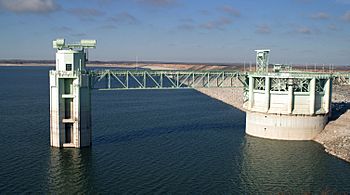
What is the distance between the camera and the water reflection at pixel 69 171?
1549 inches

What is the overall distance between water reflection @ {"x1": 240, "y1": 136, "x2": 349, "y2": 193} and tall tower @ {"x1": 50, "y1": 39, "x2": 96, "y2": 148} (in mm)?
21562

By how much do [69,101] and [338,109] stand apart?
47195mm

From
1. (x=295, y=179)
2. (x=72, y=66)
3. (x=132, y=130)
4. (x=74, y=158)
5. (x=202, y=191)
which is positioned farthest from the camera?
(x=132, y=130)

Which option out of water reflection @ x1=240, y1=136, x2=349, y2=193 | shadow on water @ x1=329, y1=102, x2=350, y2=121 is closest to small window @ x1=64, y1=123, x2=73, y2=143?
water reflection @ x1=240, y1=136, x2=349, y2=193

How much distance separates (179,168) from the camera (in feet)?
150

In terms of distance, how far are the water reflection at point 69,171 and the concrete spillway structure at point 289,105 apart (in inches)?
1078

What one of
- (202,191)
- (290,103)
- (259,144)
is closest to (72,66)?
(202,191)

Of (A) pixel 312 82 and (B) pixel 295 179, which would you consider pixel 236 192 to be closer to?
(B) pixel 295 179

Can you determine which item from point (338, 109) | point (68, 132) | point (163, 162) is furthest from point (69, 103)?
point (338, 109)

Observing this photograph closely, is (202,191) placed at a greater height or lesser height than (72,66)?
lesser

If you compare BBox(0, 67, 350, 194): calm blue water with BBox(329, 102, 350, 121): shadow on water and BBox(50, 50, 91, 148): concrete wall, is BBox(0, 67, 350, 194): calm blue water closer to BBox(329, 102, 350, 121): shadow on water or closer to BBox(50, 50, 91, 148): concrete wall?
BBox(50, 50, 91, 148): concrete wall

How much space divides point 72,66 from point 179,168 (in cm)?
1987

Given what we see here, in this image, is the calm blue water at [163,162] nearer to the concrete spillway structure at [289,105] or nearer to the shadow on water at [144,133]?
the shadow on water at [144,133]

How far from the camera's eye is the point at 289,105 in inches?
2392
